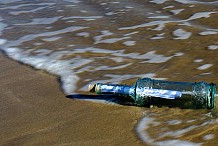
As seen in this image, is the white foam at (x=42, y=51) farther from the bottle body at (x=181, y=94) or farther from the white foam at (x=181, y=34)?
the bottle body at (x=181, y=94)

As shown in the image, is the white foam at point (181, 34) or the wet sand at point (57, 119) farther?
the white foam at point (181, 34)

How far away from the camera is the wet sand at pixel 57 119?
2399 millimetres

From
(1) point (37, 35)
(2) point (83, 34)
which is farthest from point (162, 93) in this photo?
(1) point (37, 35)

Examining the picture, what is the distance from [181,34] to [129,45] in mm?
598

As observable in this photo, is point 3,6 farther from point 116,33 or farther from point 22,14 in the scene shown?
point 116,33

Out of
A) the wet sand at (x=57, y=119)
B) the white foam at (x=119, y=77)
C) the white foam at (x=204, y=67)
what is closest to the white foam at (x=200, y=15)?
the white foam at (x=204, y=67)

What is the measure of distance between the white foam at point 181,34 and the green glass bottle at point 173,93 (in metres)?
1.92

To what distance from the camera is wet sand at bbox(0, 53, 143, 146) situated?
2.40 metres

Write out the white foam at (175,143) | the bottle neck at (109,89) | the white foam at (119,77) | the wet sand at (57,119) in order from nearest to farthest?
the white foam at (175,143)
the wet sand at (57,119)
the bottle neck at (109,89)
the white foam at (119,77)

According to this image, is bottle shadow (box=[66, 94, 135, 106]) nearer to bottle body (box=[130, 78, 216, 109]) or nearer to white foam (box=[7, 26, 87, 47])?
bottle body (box=[130, 78, 216, 109])

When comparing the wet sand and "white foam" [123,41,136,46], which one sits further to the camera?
"white foam" [123,41,136,46]

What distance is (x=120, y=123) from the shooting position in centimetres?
253

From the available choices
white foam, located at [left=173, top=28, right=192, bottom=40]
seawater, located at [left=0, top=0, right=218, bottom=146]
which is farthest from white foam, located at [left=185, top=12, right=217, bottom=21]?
white foam, located at [left=173, top=28, right=192, bottom=40]

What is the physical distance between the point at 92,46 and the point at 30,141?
2201mm
